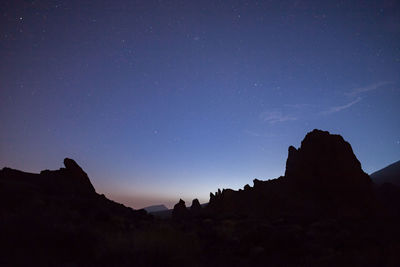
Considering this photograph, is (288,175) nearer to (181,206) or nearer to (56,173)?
(181,206)

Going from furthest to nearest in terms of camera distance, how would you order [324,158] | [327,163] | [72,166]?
[72,166] → [324,158] → [327,163]

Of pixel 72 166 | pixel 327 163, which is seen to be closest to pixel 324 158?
pixel 327 163

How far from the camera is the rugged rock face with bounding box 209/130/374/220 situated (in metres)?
33.8

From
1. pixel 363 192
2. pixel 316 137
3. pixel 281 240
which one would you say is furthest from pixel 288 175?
pixel 281 240

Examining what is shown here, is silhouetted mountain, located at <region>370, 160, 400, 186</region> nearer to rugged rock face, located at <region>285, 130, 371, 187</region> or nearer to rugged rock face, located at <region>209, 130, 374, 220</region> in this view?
rugged rock face, located at <region>285, 130, 371, 187</region>

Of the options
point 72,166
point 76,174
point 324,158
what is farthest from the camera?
point 72,166

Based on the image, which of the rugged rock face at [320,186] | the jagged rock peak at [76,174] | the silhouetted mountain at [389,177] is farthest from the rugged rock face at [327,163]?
the silhouetted mountain at [389,177]

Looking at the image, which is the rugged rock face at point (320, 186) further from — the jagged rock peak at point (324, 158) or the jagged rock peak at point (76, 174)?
the jagged rock peak at point (76, 174)

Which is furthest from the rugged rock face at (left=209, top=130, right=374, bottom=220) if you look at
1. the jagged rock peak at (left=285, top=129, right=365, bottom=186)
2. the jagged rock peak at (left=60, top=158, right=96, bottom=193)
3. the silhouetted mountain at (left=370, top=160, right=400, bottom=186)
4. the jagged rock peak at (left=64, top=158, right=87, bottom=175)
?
the silhouetted mountain at (left=370, top=160, right=400, bottom=186)

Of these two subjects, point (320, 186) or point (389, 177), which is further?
point (389, 177)

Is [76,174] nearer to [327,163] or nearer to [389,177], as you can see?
[327,163]

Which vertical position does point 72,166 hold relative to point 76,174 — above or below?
above

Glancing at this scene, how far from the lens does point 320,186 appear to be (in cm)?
3731

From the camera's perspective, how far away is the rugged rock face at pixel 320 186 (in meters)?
33.8
